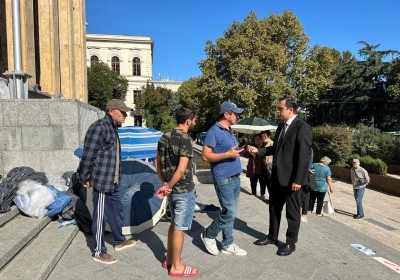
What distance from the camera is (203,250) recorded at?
12.7 ft

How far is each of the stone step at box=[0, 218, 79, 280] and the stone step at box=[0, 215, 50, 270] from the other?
7 cm

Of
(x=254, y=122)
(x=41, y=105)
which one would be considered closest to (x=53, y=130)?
(x=41, y=105)

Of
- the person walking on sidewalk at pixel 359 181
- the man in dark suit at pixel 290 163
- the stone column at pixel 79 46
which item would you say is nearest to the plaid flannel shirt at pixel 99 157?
the man in dark suit at pixel 290 163

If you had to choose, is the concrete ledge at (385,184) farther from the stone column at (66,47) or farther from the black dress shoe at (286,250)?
the stone column at (66,47)

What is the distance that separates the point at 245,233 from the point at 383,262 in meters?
1.73

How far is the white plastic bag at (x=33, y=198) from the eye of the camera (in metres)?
4.23

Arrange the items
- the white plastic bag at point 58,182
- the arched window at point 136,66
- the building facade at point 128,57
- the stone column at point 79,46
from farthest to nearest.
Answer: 1. the arched window at point 136,66
2. the building facade at point 128,57
3. the stone column at point 79,46
4. the white plastic bag at point 58,182

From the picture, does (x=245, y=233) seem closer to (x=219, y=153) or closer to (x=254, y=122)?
(x=219, y=153)

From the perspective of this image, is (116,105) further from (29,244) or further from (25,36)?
(25,36)

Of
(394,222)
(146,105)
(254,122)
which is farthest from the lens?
(146,105)

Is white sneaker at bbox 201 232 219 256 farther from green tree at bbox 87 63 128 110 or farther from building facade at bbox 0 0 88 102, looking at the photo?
green tree at bbox 87 63 128 110

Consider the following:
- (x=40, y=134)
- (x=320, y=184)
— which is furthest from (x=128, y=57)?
(x=320, y=184)

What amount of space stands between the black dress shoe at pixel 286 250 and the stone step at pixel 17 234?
2.97 metres

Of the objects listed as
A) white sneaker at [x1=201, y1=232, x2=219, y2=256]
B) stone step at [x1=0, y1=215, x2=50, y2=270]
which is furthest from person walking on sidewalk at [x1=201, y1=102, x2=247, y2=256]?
stone step at [x1=0, y1=215, x2=50, y2=270]
